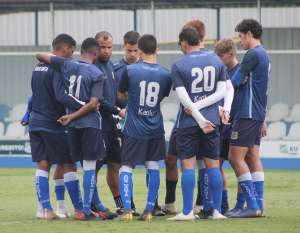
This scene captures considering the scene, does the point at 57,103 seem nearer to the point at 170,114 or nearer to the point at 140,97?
the point at 140,97

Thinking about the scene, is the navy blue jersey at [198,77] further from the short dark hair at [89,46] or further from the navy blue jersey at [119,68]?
the navy blue jersey at [119,68]

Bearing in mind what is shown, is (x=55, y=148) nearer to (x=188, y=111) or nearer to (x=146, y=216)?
(x=146, y=216)

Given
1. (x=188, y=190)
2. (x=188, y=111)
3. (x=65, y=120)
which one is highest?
(x=188, y=111)

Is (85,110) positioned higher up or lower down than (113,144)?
higher up

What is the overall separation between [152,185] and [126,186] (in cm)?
30

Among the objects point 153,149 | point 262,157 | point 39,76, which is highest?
point 39,76

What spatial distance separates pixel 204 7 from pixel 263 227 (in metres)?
19.1

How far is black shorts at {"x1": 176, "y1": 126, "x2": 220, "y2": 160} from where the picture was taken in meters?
Result: 12.8

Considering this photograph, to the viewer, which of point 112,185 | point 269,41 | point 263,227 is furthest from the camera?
point 269,41

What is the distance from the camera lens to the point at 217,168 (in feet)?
42.2

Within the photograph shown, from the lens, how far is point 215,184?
504 inches

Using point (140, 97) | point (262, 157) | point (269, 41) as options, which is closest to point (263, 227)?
point (140, 97)

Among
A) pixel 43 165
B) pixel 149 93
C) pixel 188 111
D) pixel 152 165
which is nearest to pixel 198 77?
pixel 188 111

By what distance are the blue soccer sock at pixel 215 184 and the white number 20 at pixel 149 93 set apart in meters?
1.01
